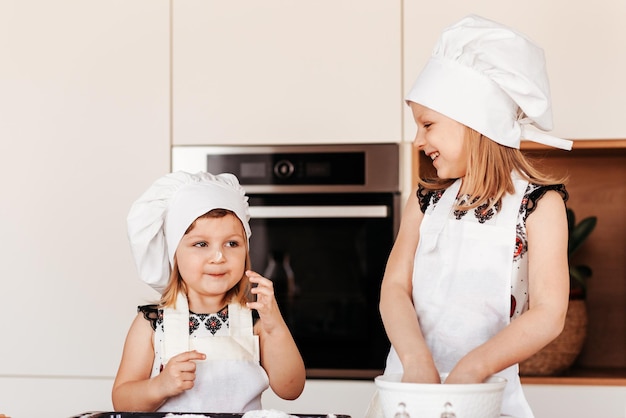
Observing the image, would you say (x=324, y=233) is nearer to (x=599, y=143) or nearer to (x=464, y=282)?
(x=599, y=143)

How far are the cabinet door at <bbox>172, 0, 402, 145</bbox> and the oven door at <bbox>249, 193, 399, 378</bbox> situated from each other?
0.16 metres

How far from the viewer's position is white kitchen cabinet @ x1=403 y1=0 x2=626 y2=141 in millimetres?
2031

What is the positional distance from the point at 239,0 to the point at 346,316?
80 cm

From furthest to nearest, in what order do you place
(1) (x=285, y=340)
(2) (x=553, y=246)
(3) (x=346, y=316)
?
1. (3) (x=346, y=316)
2. (1) (x=285, y=340)
3. (2) (x=553, y=246)

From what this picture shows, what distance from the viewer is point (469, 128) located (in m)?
1.26

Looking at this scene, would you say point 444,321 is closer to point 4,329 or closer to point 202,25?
point 202,25

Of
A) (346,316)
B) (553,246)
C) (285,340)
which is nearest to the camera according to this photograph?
(553,246)

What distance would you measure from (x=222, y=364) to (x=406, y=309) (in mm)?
333

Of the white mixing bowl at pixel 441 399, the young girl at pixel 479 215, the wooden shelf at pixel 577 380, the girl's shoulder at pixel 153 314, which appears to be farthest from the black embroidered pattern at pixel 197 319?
the wooden shelf at pixel 577 380

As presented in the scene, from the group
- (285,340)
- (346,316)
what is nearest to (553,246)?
(285,340)

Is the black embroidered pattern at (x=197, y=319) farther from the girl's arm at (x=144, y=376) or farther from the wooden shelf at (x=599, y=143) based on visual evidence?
the wooden shelf at (x=599, y=143)

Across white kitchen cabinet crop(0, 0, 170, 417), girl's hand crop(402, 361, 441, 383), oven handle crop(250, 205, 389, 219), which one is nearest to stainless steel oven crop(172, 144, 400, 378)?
oven handle crop(250, 205, 389, 219)

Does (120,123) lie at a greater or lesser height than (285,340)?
greater

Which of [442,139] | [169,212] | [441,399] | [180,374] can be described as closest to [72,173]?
[169,212]
